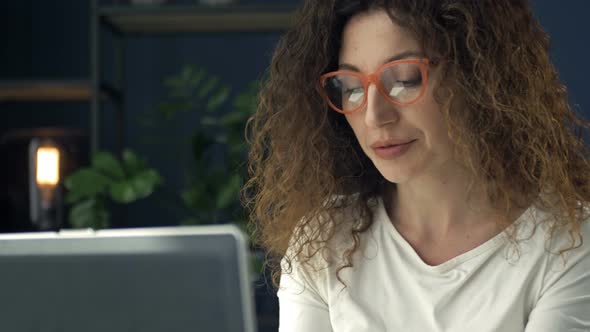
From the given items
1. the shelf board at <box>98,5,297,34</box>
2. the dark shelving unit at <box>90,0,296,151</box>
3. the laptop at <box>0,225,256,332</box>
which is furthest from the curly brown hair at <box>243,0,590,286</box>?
the shelf board at <box>98,5,297,34</box>

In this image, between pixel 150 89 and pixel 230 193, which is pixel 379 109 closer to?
pixel 230 193

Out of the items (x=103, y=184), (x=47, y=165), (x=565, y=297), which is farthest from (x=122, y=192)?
(x=565, y=297)

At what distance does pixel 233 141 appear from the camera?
3355 millimetres

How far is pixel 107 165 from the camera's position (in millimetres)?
3221

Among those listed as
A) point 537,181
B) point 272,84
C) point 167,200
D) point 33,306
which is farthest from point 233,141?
point 33,306

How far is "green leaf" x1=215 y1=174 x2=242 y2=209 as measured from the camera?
329cm

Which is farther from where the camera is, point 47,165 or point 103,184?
point 103,184

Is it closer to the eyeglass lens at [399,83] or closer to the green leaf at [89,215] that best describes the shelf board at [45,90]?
the green leaf at [89,215]

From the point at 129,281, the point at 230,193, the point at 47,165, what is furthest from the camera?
the point at 230,193

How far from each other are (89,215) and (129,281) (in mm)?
2689

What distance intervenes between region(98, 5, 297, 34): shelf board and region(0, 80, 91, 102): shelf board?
30 cm

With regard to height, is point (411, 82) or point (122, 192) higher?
point (411, 82)

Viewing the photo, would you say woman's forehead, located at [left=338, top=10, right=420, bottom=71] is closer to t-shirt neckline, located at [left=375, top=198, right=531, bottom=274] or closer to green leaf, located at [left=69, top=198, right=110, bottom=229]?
t-shirt neckline, located at [left=375, top=198, right=531, bottom=274]

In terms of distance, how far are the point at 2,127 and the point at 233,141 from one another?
1.26 metres
